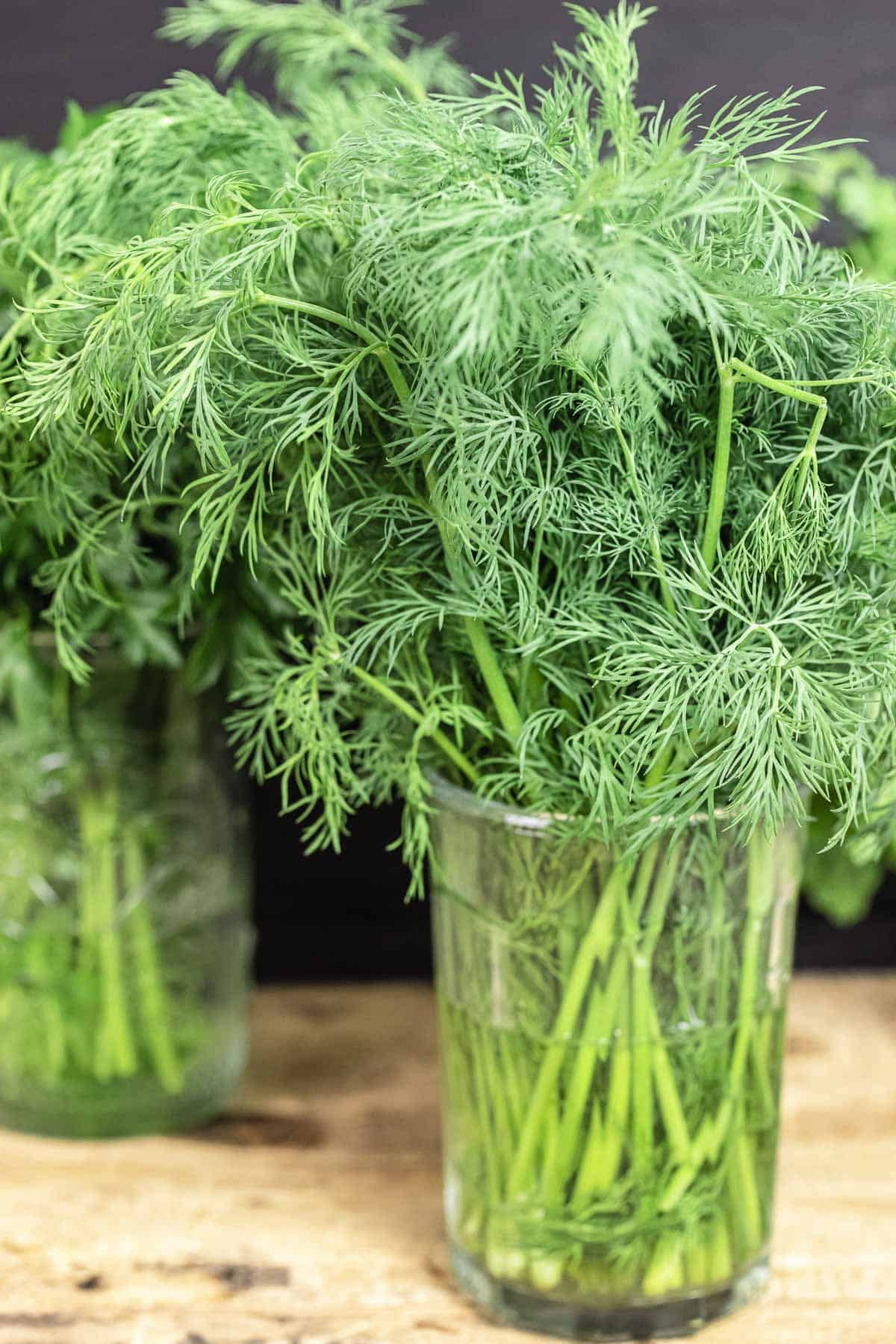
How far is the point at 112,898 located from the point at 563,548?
14.7 inches

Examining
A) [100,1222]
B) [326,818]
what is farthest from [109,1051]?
[326,818]

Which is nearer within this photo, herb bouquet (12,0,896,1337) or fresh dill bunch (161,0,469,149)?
herb bouquet (12,0,896,1337)

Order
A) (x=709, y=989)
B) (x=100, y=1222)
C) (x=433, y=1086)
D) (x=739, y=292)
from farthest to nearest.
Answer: (x=433, y=1086) → (x=100, y=1222) → (x=709, y=989) → (x=739, y=292)

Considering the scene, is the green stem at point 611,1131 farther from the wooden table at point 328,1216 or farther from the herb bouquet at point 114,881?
the herb bouquet at point 114,881

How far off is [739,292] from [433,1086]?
1.78 ft

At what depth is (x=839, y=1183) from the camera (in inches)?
29.6

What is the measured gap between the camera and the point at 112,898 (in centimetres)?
78

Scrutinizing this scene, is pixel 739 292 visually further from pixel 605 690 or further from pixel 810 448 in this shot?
pixel 605 690

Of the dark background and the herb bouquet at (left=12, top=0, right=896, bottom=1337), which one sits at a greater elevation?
the dark background

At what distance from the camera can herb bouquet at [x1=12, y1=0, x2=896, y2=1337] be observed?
48cm

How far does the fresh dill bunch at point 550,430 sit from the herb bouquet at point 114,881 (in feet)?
0.58

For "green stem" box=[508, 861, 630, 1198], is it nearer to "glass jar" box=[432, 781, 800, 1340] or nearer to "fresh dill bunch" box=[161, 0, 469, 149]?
"glass jar" box=[432, 781, 800, 1340]

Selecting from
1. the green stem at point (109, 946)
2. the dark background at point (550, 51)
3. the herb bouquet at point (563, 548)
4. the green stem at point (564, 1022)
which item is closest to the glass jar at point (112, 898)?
the green stem at point (109, 946)

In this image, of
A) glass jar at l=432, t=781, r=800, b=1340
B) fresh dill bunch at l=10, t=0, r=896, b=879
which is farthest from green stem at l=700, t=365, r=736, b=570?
glass jar at l=432, t=781, r=800, b=1340
